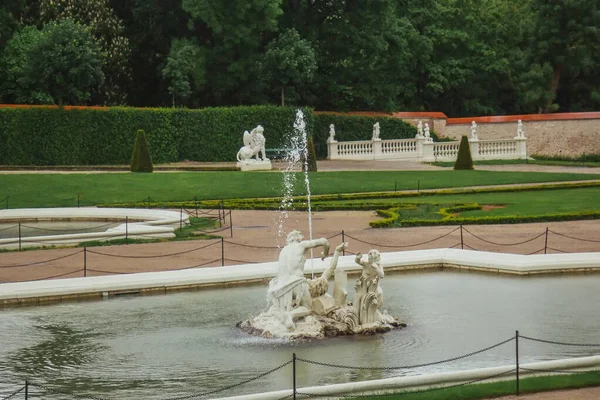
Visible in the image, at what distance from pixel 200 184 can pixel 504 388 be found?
1109 inches

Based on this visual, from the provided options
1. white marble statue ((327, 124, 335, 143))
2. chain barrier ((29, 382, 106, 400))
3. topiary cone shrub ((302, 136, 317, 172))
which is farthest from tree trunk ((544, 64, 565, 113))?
chain barrier ((29, 382, 106, 400))

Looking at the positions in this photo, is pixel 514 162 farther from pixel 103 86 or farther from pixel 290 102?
pixel 103 86

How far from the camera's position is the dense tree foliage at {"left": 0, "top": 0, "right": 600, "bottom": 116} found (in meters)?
57.6

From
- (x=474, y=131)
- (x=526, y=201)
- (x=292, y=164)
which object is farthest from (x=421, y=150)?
(x=526, y=201)

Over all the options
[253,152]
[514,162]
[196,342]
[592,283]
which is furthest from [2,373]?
[514,162]

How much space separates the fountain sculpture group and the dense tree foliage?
37912mm

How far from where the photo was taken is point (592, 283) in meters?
22.8

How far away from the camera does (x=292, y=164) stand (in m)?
51.9

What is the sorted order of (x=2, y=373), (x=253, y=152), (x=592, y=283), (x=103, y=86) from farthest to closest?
(x=103, y=86)
(x=253, y=152)
(x=592, y=283)
(x=2, y=373)

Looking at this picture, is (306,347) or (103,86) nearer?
(306,347)

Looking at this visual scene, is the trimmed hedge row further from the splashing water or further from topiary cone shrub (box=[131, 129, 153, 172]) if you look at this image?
topiary cone shrub (box=[131, 129, 153, 172])

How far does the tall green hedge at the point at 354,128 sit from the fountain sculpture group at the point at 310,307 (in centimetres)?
4045

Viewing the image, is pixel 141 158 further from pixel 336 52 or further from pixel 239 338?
pixel 239 338

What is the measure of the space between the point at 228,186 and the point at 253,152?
319 inches
